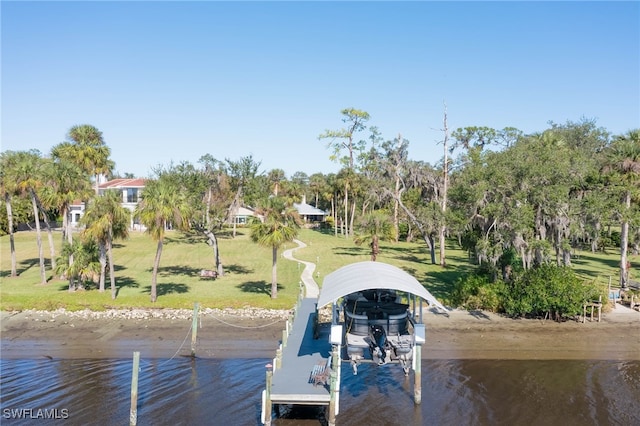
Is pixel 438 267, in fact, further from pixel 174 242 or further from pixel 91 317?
pixel 174 242

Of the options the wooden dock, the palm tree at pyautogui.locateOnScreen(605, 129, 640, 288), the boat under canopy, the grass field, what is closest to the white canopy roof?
the boat under canopy

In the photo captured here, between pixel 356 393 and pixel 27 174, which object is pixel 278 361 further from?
pixel 27 174

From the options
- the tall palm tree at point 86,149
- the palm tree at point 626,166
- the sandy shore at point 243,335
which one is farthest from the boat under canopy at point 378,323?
the tall palm tree at point 86,149

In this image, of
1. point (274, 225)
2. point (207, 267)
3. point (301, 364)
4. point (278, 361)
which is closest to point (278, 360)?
point (278, 361)

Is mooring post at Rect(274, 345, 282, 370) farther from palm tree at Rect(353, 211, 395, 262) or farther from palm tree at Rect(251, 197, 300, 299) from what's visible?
palm tree at Rect(353, 211, 395, 262)

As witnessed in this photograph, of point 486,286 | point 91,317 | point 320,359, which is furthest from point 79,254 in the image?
point 486,286

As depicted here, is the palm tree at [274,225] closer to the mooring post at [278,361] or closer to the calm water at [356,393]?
the calm water at [356,393]
